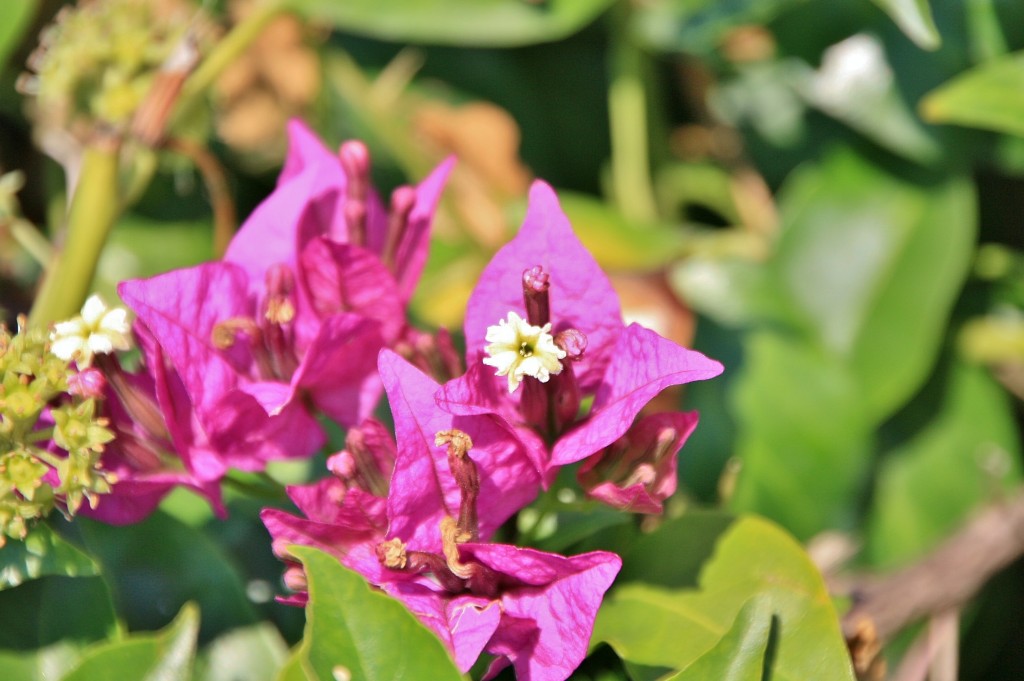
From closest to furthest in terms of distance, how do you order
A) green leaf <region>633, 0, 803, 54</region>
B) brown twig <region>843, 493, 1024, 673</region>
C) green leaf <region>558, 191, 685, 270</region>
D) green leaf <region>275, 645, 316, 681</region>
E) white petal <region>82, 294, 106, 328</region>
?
green leaf <region>275, 645, 316, 681</region>
white petal <region>82, 294, 106, 328</region>
brown twig <region>843, 493, 1024, 673</region>
green leaf <region>633, 0, 803, 54</region>
green leaf <region>558, 191, 685, 270</region>

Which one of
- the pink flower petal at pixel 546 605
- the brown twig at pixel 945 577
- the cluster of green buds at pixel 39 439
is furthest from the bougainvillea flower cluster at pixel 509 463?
the brown twig at pixel 945 577

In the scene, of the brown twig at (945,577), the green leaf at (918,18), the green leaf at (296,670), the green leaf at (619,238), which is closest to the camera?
the green leaf at (296,670)

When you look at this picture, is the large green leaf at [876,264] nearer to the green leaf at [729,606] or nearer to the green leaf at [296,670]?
the green leaf at [729,606]

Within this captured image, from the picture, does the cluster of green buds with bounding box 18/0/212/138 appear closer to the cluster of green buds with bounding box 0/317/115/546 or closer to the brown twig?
the cluster of green buds with bounding box 0/317/115/546

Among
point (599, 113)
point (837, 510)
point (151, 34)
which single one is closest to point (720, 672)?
point (837, 510)

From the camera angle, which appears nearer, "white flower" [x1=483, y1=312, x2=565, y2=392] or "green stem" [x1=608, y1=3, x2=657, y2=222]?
"white flower" [x1=483, y1=312, x2=565, y2=392]

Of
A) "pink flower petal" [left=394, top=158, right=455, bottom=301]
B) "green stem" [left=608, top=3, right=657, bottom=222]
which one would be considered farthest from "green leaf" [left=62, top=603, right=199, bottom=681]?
"green stem" [left=608, top=3, right=657, bottom=222]

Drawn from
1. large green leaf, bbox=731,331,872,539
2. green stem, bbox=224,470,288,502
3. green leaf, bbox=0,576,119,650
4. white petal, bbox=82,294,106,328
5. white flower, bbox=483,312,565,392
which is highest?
white petal, bbox=82,294,106,328
